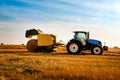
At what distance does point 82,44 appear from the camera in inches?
1231

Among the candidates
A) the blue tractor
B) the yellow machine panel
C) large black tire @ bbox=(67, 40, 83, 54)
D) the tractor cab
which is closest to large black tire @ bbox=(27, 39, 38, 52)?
the yellow machine panel

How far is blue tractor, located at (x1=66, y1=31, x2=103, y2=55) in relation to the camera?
31.0 m

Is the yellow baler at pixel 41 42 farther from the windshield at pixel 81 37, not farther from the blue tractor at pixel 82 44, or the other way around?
the windshield at pixel 81 37

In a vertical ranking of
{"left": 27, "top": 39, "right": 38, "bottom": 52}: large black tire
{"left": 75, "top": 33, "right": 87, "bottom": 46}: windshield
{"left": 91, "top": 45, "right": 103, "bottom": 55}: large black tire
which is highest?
{"left": 75, "top": 33, "right": 87, "bottom": 46}: windshield

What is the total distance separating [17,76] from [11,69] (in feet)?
6.11

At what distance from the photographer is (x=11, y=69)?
53.9 ft

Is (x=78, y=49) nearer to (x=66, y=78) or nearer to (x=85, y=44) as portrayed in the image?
(x=85, y=44)

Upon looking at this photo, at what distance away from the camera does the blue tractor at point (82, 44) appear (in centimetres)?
3103

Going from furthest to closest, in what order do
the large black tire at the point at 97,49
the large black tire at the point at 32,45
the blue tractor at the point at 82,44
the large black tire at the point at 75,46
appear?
the large black tire at the point at 32,45, the large black tire at the point at 97,49, the blue tractor at the point at 82,44, the large black tire at the point at 75,46

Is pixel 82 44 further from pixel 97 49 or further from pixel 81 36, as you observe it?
pixel 97 49

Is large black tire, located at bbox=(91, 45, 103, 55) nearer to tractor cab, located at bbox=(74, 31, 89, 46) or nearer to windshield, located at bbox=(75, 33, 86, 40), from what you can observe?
tractor cab, located at bbox=(74, 31, 89, 46)

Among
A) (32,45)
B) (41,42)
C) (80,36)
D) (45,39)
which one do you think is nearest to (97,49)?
(80,36)

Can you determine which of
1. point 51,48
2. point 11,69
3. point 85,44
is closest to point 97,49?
point 85,44

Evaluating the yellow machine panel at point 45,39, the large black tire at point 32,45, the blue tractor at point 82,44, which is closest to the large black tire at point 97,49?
the blue tractor at point 82,44
